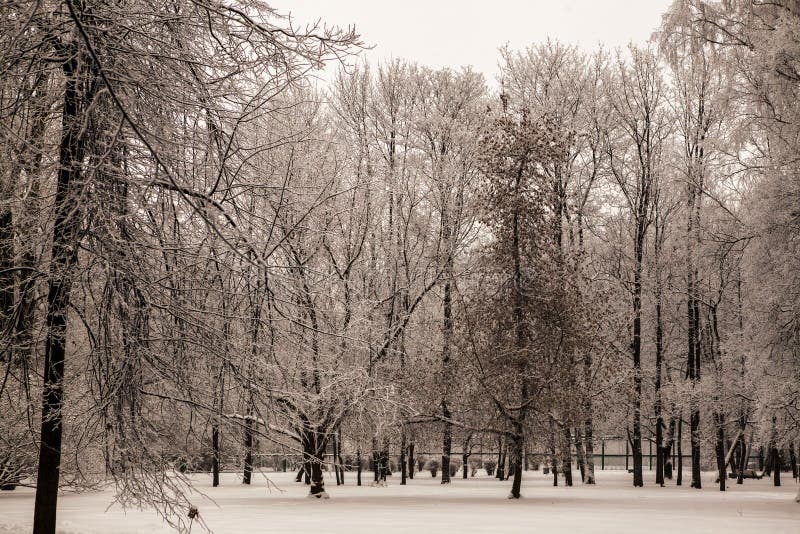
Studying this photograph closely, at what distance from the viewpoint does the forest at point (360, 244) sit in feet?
20.0

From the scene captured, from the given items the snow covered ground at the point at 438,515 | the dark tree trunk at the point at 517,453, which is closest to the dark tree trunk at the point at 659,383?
the snow covered ground at the point at 438,515

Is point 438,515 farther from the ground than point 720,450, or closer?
closer

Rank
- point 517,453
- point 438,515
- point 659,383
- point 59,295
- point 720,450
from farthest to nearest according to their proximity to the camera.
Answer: point 659,383
point 720,450
point 517,453
point 438,515
point 59,295

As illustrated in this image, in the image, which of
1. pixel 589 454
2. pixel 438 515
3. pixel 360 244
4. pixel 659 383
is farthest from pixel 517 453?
pixel 589 454

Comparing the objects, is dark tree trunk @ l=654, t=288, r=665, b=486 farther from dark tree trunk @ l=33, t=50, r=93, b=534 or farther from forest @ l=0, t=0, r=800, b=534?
dark tree trunk @ l=33, t=50, r=93, b=534

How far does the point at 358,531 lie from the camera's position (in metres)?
12.8

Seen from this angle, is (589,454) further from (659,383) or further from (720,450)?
(720,450)

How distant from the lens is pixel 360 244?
25109 mm

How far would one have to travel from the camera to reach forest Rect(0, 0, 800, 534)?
6109 mm

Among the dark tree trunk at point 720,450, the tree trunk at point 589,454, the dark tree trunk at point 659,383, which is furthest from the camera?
the dark tree trunk at point 659,383

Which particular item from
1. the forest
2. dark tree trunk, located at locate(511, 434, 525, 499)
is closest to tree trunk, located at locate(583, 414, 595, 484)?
the forest

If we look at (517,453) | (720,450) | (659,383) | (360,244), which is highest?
(360,244)

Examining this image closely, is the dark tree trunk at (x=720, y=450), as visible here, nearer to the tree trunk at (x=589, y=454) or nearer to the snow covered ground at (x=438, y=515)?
the tree trunk at (x=589, y=454)

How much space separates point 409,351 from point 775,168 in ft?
37.9
